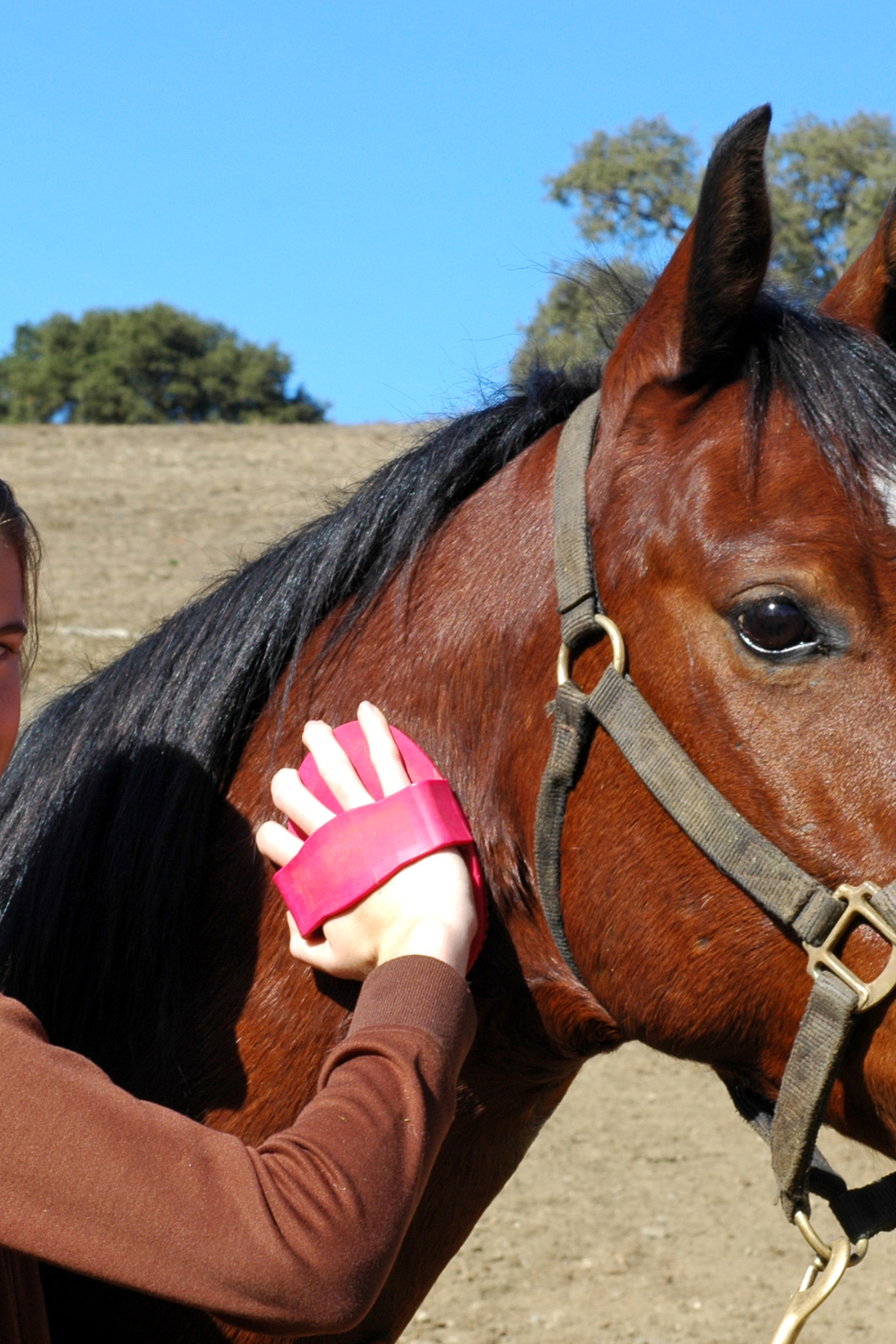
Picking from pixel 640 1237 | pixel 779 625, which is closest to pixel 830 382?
pixel 779 625

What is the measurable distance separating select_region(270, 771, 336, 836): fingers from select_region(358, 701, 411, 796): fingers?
8cm

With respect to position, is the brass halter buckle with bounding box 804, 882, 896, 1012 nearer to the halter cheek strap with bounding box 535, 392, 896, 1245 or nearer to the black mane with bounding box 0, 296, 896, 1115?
the halter cheek strap with bounding box 535, 392, 896, 1245

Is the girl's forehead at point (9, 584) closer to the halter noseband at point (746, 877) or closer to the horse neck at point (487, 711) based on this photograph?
the horse neck at point (487, 711)

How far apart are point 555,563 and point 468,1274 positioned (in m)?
3.58

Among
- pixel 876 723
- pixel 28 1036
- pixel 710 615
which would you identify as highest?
pixel 710 615

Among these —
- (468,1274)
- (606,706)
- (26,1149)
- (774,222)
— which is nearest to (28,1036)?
(26,1149)

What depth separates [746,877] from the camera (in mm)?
1374

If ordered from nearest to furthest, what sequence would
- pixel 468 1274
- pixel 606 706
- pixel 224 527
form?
1. pixel 606 706
2. pixel 468 1274
3. pixel 224 527

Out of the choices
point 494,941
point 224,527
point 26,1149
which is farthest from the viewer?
point 224,527

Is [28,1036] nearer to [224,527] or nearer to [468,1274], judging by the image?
[468,1274]

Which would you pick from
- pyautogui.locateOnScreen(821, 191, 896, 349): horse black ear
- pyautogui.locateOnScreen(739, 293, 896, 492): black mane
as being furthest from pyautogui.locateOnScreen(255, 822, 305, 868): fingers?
pyautogui.locateOnScreen(821, 191, 896, 349): horse black ear

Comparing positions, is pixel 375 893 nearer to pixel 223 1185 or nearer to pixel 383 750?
pixel 383 750

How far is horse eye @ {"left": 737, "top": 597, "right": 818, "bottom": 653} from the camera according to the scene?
1.35 metres

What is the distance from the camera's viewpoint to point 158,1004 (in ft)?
5.40
